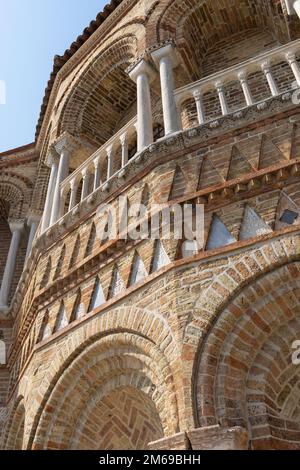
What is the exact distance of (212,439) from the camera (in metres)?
3.49

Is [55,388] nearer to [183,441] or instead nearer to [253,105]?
[183,441]

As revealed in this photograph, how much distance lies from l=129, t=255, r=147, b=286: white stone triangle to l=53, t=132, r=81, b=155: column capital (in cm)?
→ 412

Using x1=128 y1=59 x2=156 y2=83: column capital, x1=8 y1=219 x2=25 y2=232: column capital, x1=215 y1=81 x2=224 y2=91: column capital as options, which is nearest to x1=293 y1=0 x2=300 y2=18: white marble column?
x1=215 y1=81 x2=224 y2=91: column capital

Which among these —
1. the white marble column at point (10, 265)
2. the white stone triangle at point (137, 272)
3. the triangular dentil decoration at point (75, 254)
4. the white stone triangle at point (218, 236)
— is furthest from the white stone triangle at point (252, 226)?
the white marble column at point (10, 265)

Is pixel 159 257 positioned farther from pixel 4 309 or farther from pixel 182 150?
pixel 4 309

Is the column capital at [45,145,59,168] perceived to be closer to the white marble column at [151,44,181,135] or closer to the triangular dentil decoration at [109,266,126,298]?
the white marble column at [151,44,181,135]

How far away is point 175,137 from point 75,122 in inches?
159

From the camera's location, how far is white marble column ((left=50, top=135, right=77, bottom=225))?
7.18 meters

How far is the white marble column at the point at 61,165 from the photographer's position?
23.6ft

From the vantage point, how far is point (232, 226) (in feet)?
15.3

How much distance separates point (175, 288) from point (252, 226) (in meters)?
0.94

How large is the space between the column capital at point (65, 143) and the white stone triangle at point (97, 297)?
3.86 meters

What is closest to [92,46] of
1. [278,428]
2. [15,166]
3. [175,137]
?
[15,166]

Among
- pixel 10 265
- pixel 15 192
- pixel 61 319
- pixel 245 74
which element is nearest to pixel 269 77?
pixel 245 74
